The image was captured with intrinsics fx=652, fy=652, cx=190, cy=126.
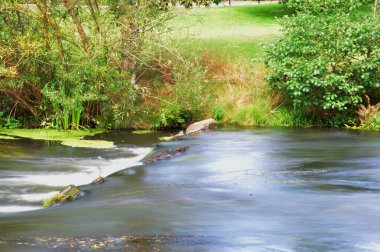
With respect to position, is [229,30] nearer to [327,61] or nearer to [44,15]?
[327,61]

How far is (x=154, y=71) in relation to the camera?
21203mm

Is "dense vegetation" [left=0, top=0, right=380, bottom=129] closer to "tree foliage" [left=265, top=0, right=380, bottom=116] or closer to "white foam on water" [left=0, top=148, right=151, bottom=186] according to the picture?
"tree foliage" [left=265, top=0, right=380, bottom=116]

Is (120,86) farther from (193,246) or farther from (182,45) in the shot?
(193,246)

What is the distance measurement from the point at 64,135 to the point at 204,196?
977cm

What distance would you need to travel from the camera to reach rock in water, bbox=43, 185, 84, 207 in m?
9.93

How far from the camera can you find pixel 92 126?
2055 centimetres

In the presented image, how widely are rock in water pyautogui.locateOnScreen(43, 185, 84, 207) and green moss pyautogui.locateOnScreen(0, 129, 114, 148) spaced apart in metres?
6.66

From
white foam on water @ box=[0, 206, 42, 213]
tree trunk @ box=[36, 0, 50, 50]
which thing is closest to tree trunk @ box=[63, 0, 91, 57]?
tree trunk @ box=[36, 0, 50, 50]

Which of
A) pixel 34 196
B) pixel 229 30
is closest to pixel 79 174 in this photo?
pixel 34 196

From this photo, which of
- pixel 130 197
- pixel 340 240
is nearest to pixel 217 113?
pixel 130 197

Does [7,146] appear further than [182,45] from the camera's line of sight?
No

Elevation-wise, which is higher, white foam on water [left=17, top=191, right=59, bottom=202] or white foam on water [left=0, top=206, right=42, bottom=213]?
white foam on water [left=0, top=206, right=42, bottom=213]

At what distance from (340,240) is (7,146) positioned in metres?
11.2

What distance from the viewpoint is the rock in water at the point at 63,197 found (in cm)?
993
